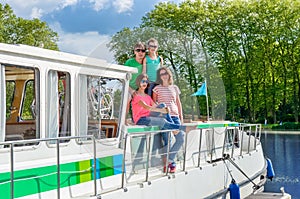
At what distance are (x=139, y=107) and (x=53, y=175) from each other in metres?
2.23

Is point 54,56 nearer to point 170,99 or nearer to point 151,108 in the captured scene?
point 151,108


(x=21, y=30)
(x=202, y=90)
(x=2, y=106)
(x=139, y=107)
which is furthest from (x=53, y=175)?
(x=21, y=30)

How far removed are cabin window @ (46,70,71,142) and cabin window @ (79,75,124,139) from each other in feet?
0.78

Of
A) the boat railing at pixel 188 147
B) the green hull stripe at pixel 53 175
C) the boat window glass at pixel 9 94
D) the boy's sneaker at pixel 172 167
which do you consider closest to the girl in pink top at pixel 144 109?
the boat railing at pixel 188 147

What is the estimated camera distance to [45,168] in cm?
643

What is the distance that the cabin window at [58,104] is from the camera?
6.53 metres

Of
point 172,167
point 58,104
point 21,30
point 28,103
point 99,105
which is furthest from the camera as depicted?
point 21,30

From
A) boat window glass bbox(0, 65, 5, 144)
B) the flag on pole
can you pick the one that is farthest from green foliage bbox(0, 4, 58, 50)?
boat window glass bbox(0, 65, 5, 144)

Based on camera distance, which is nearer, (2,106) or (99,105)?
(2,106)

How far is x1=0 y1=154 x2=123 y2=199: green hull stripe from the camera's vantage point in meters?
5.92

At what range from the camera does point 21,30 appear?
112ft

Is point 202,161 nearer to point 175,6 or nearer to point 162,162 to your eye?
point 162,162

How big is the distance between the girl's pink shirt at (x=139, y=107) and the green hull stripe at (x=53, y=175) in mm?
829

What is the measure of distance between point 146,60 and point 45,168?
286 cm
